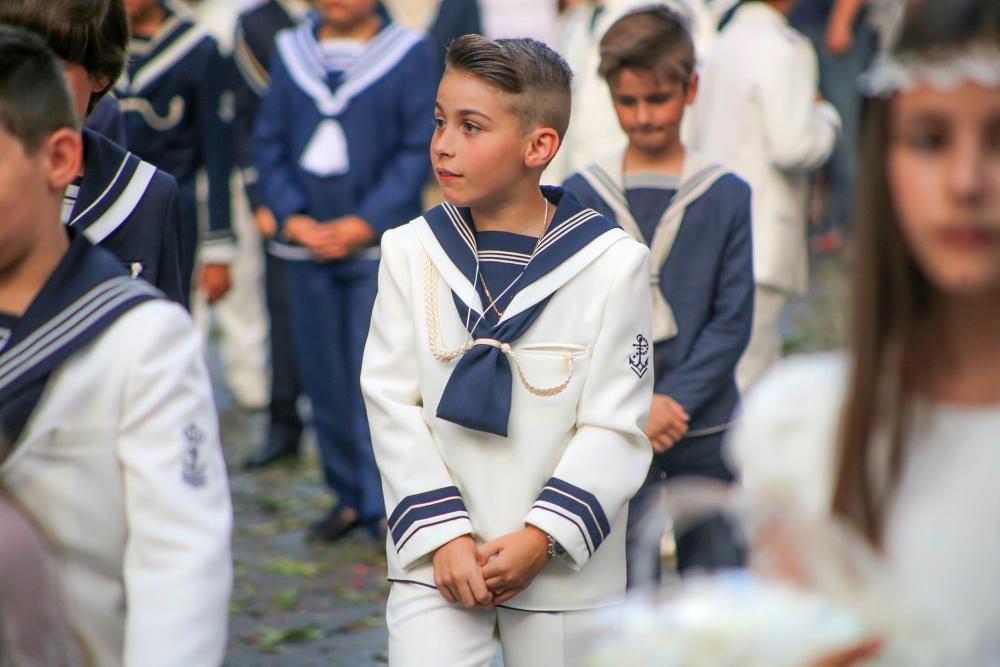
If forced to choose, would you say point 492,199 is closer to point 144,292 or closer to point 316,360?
point 144,292

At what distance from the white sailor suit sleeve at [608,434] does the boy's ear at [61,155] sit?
50.3 inches

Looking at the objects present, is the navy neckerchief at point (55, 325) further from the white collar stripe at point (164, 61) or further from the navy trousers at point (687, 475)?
the white collar stripe at point (164, 61)

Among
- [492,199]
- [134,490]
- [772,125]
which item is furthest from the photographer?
[772,125]

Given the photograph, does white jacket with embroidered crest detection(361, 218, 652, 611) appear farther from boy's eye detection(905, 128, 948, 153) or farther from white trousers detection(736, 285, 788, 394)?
white trousers detection(736, 285, 788, 394)

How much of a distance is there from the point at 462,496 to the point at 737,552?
4.62 ft

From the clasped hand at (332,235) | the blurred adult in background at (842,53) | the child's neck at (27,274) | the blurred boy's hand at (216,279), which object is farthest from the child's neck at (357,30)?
the blurred adult in background at (842,53)

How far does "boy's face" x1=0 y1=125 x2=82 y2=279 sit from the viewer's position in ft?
8.70

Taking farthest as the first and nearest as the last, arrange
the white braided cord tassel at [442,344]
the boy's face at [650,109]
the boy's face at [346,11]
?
the boy's face at [346,11] < the boy's face at [650,109] < the white braided cord tassel at [442,344]

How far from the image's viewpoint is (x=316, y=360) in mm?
6680

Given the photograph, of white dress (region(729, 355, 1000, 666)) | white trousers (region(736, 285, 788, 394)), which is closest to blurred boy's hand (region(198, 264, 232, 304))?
white trousers (region(736, 285, 788, 394))

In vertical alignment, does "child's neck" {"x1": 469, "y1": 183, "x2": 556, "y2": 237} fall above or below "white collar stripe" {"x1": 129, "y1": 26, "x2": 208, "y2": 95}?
below

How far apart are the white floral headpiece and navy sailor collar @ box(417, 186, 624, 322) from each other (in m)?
1.73

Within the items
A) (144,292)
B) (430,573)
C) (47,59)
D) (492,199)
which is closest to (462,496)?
(430,573)

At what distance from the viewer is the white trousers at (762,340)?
20.3 ft
